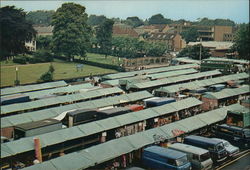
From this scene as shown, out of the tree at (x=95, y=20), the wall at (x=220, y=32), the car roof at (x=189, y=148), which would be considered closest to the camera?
the car roof at (x=189, y=148)

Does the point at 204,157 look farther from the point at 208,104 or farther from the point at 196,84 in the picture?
the point at 196,84

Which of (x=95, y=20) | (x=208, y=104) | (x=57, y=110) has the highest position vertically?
(x=95, y=20)

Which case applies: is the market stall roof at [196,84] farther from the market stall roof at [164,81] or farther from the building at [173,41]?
the building at [173,41]

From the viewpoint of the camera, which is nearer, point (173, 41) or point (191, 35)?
point (173, 41)

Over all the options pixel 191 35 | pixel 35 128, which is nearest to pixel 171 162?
pixel 35 128

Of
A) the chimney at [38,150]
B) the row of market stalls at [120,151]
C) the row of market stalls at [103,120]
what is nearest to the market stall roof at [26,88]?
the row of market stalls at [103,120]

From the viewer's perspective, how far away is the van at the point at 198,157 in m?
16.5

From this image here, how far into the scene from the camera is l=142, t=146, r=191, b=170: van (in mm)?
15647

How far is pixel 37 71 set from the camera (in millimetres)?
51812

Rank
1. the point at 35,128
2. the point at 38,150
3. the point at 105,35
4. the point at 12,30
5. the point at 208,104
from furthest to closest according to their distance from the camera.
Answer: the point at 105,35, the point at 12,30, the point at 208,104, the point at 35,128, the point at 38,150

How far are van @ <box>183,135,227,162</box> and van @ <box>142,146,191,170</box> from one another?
8.72ft

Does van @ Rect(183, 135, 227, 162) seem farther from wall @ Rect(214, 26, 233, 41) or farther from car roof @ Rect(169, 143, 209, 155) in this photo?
wall @ Rect(214, 26, 233, 41)

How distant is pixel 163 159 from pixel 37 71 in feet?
130

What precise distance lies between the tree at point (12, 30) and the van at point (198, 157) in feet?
98.1
